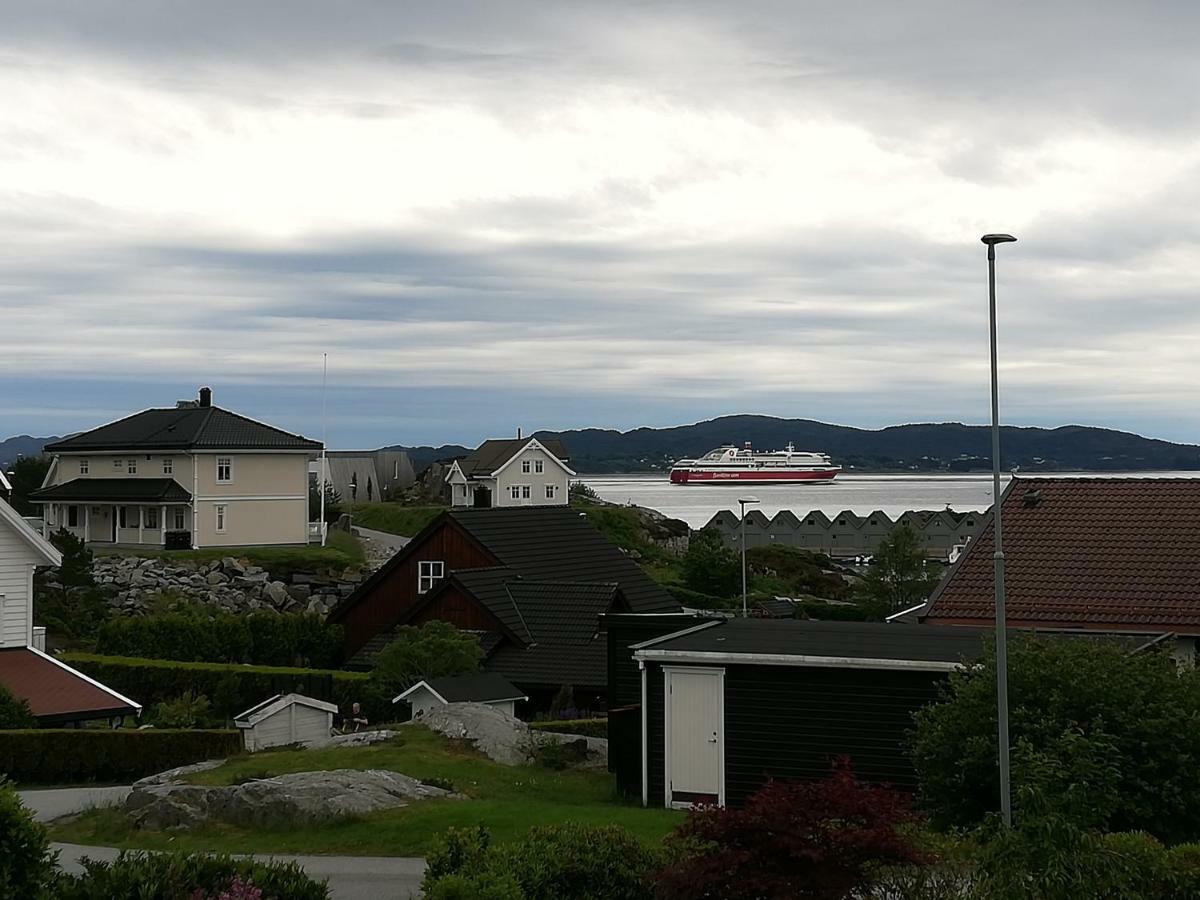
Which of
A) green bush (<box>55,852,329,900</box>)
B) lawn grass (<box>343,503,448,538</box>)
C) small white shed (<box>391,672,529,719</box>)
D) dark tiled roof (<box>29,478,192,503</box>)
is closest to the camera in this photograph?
green bush (<box>55,852,329,900</box>)

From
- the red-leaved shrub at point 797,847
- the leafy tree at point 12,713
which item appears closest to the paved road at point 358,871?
the red-leaved shrub at point 797,847

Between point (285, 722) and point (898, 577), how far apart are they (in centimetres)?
4018

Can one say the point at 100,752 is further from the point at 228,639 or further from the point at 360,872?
the point at 228,639

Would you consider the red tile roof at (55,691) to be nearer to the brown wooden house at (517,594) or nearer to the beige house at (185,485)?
the brown wooden house at (517,594)

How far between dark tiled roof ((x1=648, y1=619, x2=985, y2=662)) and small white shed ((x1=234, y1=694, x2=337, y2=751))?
858 centimetres

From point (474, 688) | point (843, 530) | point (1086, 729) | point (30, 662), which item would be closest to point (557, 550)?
point (474, 688)

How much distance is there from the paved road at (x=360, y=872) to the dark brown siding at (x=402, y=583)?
21.5m

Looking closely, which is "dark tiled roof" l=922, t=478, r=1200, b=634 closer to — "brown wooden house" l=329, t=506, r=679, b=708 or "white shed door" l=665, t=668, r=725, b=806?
"white shed door" l=665, t=668, r=725, b=806

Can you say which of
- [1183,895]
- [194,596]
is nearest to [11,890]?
[1183,895]

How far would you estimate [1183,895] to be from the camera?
12.7m

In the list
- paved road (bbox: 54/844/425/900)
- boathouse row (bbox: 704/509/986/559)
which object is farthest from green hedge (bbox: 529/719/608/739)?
boathouse row (bbox: 704/509/986/559)

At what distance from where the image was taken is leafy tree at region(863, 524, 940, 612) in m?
62.0

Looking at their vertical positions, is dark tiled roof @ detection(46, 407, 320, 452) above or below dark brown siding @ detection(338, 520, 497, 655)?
above

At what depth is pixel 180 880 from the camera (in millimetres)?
12273
